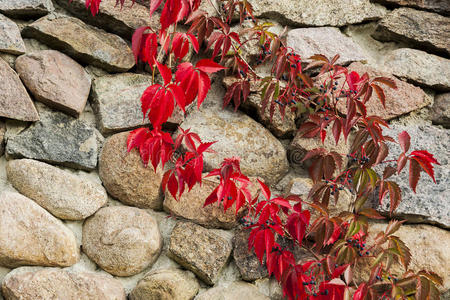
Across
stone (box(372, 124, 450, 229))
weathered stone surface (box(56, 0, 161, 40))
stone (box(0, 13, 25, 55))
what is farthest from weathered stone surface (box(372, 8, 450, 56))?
stone (box(0, 13, 25, 55))

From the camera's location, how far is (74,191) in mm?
1562

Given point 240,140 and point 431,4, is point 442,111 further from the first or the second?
point 240,140

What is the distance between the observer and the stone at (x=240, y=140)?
5.71 feet

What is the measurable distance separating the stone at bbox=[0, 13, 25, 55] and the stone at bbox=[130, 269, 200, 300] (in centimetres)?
90

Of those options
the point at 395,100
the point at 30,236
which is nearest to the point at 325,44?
the point at 395,100

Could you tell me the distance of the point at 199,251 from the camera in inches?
62.5

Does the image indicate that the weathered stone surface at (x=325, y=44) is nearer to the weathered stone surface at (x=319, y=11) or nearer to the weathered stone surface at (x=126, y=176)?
the weathered stone surface at (x=319, y=11)

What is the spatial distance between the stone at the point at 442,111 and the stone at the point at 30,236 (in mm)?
1446

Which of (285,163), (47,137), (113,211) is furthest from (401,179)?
(47,137)

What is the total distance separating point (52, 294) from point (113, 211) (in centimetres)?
32

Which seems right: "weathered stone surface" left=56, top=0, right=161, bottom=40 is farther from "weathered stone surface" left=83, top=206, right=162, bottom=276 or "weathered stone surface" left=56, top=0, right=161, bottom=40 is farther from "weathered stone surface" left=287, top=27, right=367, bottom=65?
"weathered stone surface" left=83, top=206, right=162, bottom=276

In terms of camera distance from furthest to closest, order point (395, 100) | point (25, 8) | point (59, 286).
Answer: point (395, 100), point (25, 8), point (59, 286)

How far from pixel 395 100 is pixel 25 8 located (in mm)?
1421

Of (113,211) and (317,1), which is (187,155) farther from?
(317,1)
